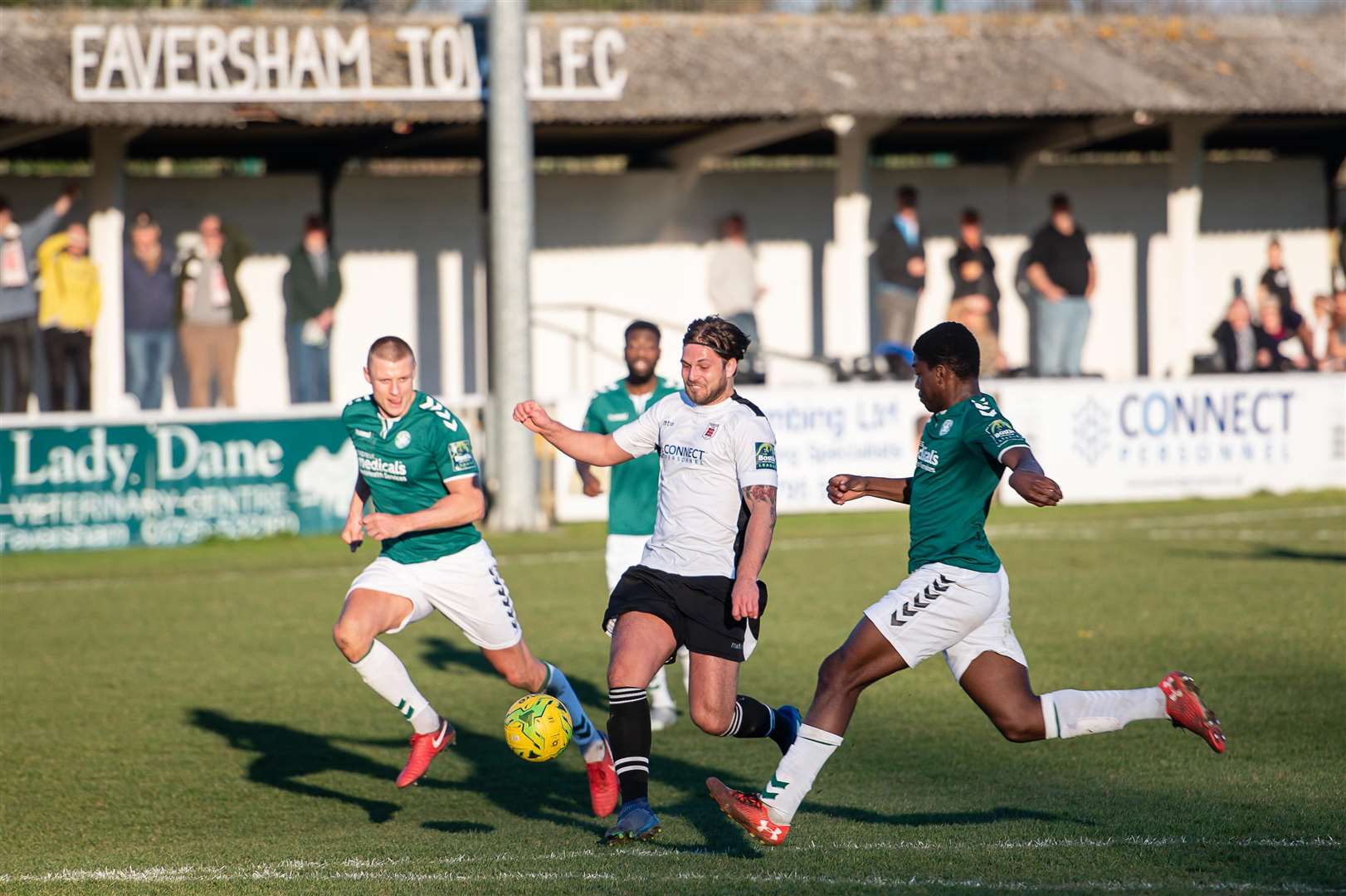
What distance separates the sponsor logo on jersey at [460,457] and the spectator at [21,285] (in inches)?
533

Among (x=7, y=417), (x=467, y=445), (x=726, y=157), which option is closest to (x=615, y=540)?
(x=467, y=445)

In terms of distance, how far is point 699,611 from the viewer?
21.5 feet

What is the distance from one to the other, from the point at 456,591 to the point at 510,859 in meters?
1.64

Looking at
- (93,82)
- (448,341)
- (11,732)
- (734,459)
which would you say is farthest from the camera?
(448,341)

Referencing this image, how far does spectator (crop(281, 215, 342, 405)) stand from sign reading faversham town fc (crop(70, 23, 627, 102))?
6.10 feet

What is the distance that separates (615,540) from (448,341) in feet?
49.6

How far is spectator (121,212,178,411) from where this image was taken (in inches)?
771

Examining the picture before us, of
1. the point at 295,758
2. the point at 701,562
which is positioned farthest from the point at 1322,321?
the point at 701,562

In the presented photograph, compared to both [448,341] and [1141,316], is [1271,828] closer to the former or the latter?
[448,341]

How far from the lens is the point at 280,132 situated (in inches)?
831

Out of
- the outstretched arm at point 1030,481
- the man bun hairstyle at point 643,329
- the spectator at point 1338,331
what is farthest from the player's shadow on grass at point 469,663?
the spectator at point 1338,331

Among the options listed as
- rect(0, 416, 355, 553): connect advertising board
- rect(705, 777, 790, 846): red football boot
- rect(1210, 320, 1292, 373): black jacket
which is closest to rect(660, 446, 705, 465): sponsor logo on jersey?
rect(705, 777, 790, 846): red football boot

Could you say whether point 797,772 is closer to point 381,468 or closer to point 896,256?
point 381,468

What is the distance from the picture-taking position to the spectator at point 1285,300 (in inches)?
889
